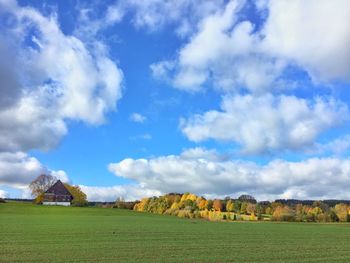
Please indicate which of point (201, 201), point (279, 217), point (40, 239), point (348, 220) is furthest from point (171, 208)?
point (40, 239)

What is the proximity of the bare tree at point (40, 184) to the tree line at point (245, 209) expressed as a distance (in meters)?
25.9

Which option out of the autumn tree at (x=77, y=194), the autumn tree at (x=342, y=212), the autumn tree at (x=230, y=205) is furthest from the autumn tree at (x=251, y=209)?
the autumn tree at (x=77, y=194)

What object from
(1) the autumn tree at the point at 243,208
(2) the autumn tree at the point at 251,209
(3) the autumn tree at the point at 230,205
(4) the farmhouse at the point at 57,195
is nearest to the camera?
(2) the autumn tree at the point at 251,209

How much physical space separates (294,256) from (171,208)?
10773 cm

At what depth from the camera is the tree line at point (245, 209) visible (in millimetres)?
103188

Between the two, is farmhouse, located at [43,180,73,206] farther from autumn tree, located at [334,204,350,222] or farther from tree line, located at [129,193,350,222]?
autumn tree, located at [334,204,350,222]

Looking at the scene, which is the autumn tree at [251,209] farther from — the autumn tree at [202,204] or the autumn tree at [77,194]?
the autumn tree at [77,194]

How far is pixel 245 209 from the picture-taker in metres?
126

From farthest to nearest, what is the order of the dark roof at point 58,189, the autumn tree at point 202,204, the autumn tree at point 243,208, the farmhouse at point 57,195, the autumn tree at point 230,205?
1. the dark roof at point 58,189
2. the farmhouse at point 57,195
3. the autumn tree at point 202,204
4. the autumn tree at point 230,205
5. the autumn tree at point 243,208

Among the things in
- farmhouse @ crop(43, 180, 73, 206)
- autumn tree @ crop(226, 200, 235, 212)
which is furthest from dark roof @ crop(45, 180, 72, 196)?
autumn tree @ crop(226, 200, 235, 212)

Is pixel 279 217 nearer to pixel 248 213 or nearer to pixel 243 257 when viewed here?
pixel 248 213

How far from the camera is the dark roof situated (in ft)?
524

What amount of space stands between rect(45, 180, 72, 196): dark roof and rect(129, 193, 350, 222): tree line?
1874 cm

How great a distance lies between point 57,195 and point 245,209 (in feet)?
221
